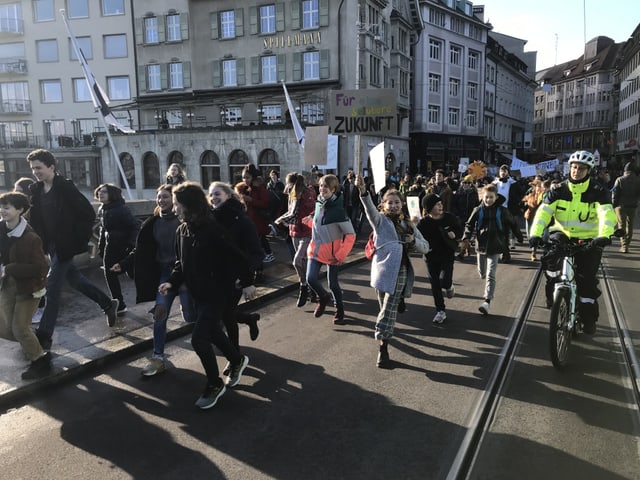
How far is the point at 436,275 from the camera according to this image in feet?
21.4

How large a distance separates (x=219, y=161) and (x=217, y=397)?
30.5 m

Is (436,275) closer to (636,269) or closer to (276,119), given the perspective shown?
(636,269)

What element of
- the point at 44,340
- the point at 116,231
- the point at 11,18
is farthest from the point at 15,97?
the point at 44,340

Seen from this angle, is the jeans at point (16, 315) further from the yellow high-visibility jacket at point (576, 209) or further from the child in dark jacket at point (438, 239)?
the yellow high-visibility jacket at point (576, 209)

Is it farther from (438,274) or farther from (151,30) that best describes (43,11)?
(438,274)

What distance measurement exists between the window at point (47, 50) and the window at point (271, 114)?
21659mm

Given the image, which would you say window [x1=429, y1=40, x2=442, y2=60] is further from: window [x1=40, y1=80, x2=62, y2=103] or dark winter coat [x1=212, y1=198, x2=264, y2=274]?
dark winter coat [x1=212, y1=198, x2=264, y2=274]

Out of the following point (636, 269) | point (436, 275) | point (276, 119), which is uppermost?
point (276, 119)

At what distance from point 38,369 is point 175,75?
122 ft

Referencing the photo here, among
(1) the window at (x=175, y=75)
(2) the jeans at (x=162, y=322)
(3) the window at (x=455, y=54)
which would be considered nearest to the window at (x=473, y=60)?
(3) the window at (x=455, y=54)

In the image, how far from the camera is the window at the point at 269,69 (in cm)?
3497

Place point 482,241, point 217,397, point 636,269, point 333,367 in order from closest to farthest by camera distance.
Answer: point 217,397
point 333,367
point 482,241
point 636,269

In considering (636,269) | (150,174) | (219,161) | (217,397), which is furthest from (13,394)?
(150,174)

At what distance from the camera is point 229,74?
3659 centimetres
